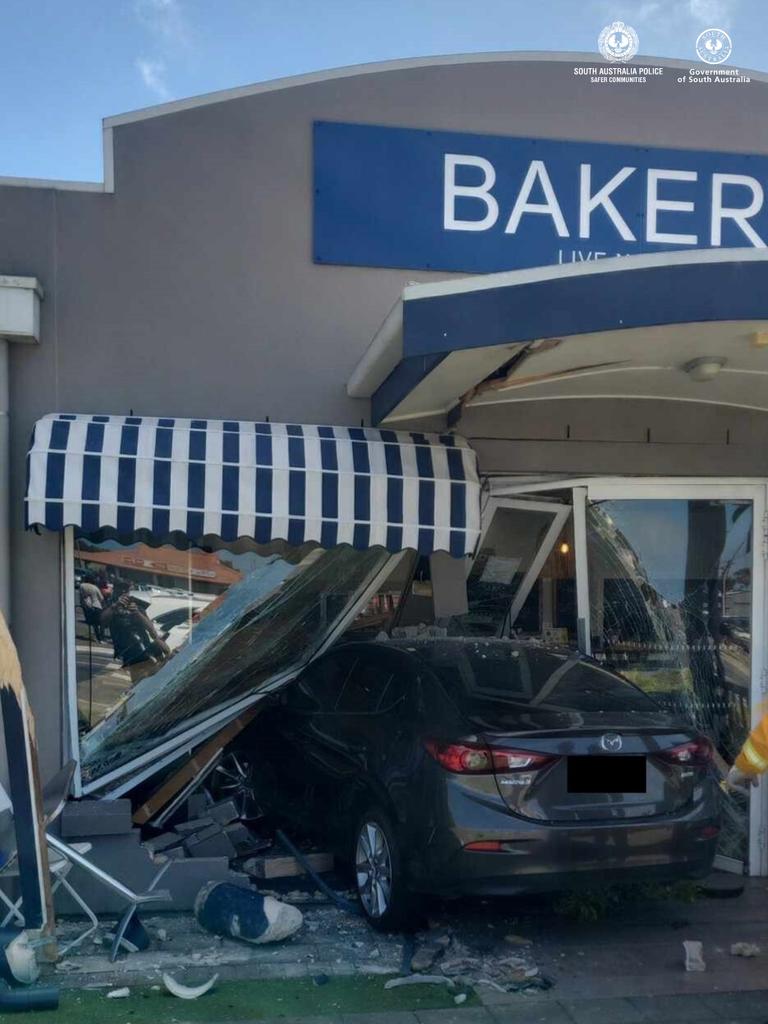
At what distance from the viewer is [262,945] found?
16.9 ft

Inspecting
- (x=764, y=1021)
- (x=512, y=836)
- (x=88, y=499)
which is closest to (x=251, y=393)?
(x=88, y=499)

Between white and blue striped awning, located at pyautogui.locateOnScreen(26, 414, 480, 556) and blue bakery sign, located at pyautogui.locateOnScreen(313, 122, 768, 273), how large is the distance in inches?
56.4

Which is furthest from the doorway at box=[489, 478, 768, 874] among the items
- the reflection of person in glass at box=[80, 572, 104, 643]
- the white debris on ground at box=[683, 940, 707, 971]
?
the reflection of person in glass at box=[80, 572, 104, 643]

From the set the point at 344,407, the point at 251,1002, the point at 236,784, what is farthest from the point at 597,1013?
the point at 344,407

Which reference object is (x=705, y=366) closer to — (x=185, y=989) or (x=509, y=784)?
(x=509, y=784)

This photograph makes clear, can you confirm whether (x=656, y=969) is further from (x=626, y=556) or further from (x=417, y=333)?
(x=417, y=333)

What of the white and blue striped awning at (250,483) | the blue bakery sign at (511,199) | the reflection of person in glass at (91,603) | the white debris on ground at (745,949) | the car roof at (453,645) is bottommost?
the white debris on ground at (745,949)

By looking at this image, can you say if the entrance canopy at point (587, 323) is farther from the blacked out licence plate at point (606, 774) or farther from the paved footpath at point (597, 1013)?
the paved footpath at point (597, 1013)

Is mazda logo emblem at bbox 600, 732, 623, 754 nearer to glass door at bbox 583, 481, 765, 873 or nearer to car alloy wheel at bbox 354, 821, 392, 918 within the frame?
car alloy wheel at bbox 354, 821, 392, 918

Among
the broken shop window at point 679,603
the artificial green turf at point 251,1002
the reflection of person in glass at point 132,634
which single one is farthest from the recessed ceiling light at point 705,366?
the reflection of person in glass at point 132,634

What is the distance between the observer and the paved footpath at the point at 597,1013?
4.39 meters

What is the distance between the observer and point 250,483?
6031mm

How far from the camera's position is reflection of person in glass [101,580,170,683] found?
659 centimetres

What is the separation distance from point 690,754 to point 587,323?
7.40 ft
